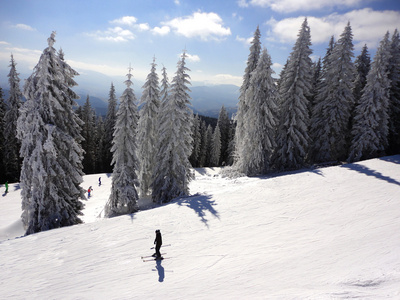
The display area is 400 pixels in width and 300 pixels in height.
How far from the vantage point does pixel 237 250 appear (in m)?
10.4

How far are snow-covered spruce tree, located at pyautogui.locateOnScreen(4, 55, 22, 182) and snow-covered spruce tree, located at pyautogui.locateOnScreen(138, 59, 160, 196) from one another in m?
21.8

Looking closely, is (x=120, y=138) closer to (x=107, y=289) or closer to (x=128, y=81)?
(x=128, y=81)

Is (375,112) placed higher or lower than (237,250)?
higher

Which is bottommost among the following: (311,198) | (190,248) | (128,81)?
(190,248)

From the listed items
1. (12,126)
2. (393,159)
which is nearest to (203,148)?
(12,126)

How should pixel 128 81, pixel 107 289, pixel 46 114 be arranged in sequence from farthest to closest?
pixel 128 81
pixel 46 114
pixel 107 289

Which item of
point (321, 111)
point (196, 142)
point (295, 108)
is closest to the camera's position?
point (295, 108)

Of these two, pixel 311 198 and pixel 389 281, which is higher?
pixel 311 198

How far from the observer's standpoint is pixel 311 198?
15508mm

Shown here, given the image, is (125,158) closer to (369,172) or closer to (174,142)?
(174,142)

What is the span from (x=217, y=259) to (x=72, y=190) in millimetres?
10904

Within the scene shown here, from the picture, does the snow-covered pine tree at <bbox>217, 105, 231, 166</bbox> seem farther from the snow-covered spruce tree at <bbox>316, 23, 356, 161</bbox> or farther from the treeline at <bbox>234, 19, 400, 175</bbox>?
the snow-covered spruce tree at <bbox>316, 23, 356, 161</bbox>

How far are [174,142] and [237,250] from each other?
11.7 m

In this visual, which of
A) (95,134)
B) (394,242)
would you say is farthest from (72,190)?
(95,134)
